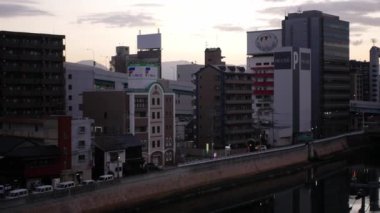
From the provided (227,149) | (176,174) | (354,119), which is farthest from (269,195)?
(354,119)

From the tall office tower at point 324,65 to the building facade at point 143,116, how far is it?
122 feet

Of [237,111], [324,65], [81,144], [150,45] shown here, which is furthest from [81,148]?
[150,45]

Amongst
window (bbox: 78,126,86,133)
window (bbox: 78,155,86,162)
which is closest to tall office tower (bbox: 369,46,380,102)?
window (bbox: 78,126,86,133)

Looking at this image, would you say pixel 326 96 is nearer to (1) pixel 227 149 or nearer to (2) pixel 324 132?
(2) pixel 324 132

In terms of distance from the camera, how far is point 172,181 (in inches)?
1412

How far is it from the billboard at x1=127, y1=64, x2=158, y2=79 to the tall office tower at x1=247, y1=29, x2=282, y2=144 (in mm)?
19172

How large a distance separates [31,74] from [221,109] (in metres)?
18.8

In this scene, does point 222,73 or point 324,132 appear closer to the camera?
point 222,73

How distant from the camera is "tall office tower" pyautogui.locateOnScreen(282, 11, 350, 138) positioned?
79000 mm

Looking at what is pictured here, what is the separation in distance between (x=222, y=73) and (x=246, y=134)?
713 centimetres

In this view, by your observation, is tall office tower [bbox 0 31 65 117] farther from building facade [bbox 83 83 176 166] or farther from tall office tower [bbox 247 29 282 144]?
tall office tower [bbox 247 29 282 144]

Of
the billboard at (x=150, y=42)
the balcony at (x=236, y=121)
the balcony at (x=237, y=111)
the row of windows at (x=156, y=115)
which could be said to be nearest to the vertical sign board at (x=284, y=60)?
the balcony at (x=237, y=111)

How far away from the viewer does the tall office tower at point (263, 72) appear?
229 ft

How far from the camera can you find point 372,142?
7175 cm
